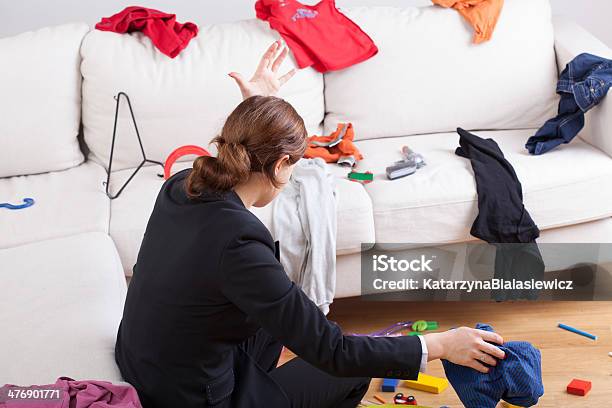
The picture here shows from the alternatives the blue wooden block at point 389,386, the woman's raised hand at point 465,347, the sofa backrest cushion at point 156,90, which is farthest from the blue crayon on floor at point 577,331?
the sofa backrest cushion at point 156,90

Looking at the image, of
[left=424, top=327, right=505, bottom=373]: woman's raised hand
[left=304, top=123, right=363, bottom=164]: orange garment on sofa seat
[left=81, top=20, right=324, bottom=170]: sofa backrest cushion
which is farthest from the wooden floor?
[left=81, top=20, right=324, bottom=170]: sofa backrest cushion

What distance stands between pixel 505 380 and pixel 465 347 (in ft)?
0.65

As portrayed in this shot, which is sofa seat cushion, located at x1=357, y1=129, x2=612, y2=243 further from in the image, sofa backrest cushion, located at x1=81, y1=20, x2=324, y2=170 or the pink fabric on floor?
the pink fabric on floor

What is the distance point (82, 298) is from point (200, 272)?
67 centimetres

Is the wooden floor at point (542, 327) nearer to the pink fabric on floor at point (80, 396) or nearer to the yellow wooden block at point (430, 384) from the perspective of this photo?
the yellow wooden block at point (430, 384)

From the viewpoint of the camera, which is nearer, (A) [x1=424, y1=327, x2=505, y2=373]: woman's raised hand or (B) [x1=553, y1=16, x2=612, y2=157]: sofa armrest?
(A) [x1=424, y1=327, x2=505, y2=373]: woman's raised hand

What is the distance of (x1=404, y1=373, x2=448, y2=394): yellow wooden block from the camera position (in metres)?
2.44

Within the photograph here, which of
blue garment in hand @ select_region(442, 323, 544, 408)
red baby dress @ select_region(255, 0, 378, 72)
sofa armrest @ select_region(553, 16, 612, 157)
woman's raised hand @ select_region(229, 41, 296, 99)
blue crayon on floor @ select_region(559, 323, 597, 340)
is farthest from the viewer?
red baby dress @ select_region(255, 0, 378, 72)

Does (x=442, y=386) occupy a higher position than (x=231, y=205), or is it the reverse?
(x=231, y=205)

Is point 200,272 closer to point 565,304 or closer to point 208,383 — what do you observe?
point 208,383

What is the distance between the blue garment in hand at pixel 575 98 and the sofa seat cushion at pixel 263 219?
67 centimetres

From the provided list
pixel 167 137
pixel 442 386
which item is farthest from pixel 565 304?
pixel 167 137

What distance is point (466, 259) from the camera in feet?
9.20

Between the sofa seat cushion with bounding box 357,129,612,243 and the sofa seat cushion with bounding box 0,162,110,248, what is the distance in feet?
2.78
